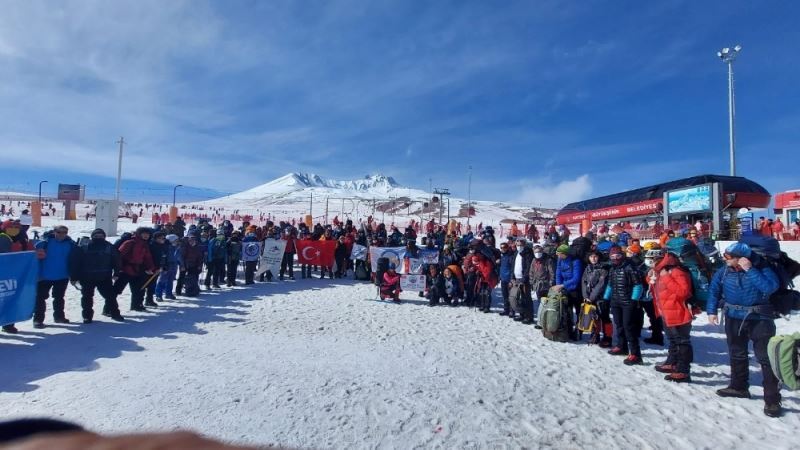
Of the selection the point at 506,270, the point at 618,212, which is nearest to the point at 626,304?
the point at 506,270

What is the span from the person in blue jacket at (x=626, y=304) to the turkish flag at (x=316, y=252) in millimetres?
9502

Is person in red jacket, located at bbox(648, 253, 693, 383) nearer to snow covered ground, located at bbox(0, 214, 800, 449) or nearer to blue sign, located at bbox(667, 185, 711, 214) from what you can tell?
snow covered ground, located at bbox(0, 214, 800, 449)

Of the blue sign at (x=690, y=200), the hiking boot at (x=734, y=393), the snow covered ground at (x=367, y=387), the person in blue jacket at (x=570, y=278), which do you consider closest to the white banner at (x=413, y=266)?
the snow covered ground at (x=367, y=387)

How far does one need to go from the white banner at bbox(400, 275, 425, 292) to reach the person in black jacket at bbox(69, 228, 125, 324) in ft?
21.8

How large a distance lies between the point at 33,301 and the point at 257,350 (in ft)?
14.7

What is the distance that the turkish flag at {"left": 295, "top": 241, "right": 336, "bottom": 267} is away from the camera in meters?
13.8

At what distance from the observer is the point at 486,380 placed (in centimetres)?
545

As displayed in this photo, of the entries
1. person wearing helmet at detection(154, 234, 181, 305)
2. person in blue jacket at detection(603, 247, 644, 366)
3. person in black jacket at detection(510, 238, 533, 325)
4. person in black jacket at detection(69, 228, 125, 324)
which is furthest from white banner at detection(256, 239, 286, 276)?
person in blue jacket at detection(603, 247, 644, 366)

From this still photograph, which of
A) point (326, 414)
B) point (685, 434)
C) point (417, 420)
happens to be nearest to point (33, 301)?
point (326, 414)

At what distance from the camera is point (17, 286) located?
6898 millimetres

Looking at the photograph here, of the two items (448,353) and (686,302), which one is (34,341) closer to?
(448,353)

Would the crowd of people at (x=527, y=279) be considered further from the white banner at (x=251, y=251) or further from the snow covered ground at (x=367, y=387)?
the snow covered ground at (x=367, y=387)

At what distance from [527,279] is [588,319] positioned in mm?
1923

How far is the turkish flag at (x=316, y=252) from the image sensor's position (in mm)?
13781
